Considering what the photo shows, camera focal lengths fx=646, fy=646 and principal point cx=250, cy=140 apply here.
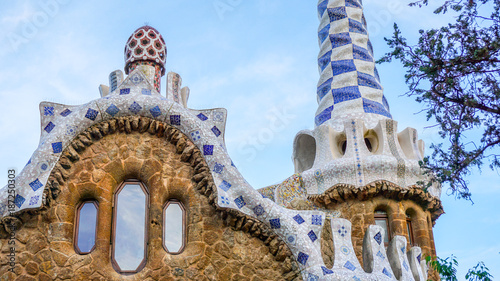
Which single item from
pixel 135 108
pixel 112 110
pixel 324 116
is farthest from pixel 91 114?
pixel 324 116

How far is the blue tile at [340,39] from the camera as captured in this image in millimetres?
10961

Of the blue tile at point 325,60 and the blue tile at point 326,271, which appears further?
the blue tile at point 325,60

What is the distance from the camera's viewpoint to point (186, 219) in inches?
286

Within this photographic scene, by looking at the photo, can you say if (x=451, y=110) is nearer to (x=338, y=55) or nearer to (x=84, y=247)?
(x=84, y=247)

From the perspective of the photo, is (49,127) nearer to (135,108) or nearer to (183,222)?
(135,108)

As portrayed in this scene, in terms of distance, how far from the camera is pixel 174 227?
721 centimetres

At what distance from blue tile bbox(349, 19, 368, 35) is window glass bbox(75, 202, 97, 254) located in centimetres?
591

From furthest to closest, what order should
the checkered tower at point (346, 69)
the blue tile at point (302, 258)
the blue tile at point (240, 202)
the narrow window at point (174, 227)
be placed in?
the checkered tower at point (346, 69) → the blue tile at point (240, 202) → the narrow window at point (174, 227) → the blue tile at point (302, 258)

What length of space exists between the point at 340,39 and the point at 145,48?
3.69 meters

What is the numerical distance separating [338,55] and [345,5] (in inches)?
44.7

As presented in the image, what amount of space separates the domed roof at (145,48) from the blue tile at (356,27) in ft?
12.1

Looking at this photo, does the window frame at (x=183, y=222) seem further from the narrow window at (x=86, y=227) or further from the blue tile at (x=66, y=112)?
the blue tile at (x=66, y=112)

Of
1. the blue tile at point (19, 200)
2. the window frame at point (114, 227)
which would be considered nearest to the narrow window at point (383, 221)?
the window frame at point (114, 227)

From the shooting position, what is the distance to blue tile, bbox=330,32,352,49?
36.0 feet
